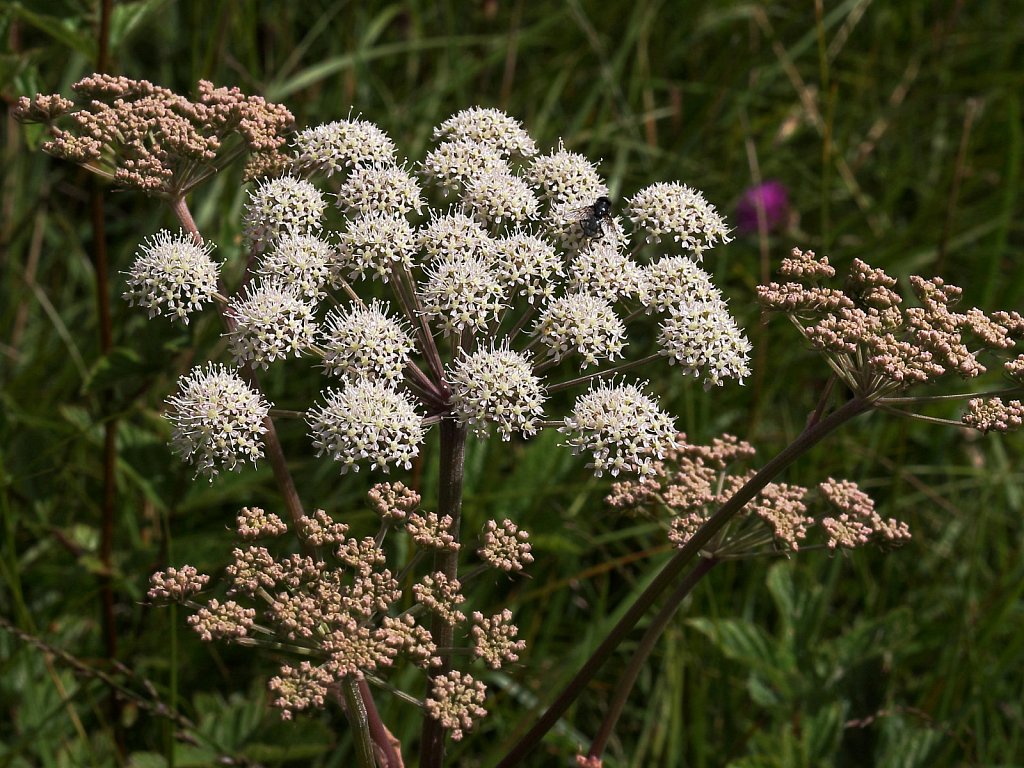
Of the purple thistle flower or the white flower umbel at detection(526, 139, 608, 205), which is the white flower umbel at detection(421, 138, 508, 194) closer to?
the white flower umbel at detection(526, 139, 608, 205)

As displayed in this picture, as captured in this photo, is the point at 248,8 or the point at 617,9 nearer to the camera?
the point at 248,8

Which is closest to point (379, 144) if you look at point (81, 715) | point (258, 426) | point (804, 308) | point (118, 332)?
point (258, 426)

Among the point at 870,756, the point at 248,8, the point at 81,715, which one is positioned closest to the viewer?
the point at 870,756

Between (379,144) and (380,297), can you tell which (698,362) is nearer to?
(379,144)

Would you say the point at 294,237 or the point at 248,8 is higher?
the point at 248,8

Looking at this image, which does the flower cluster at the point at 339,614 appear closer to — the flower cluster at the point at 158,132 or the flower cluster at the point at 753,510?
the flower cluster at the point at 753,510

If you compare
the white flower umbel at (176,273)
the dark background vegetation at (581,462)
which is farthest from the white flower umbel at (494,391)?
the dark background vegetation at (581,462)

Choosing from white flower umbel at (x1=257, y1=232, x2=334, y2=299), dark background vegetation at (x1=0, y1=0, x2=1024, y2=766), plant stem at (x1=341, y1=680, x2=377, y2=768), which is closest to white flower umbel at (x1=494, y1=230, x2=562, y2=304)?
white flower umbel at (x1=257, y1=232, x2=334, y2=299)

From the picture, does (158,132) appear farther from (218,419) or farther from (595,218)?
(595,218)

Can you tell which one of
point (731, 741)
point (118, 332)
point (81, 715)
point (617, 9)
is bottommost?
point (81, 715)
